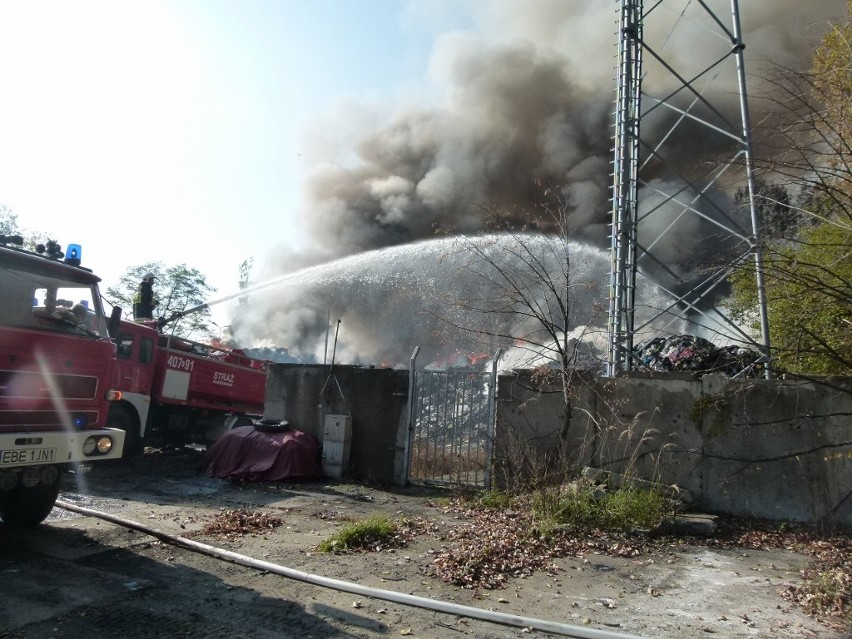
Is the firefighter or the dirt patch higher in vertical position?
the firefighter

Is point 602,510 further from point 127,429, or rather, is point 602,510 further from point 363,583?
point 127,429

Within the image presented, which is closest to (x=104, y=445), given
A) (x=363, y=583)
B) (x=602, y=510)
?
(x=363, y=583)

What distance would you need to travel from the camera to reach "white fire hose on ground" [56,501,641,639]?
3.91m

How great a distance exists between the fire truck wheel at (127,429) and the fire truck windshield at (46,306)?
6442 mm

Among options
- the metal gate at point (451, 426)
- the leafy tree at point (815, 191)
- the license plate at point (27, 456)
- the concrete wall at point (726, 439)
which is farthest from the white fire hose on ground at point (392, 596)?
the metal gate at point (451, 426)

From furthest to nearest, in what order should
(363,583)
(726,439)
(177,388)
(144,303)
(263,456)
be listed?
(144,303) < (177,388) < (263,456) < (726,439) < (363,583)

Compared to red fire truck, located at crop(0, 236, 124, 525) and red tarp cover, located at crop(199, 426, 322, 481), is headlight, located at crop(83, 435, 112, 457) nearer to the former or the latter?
red fire truck, located at crop(0, 236, 124, 525)

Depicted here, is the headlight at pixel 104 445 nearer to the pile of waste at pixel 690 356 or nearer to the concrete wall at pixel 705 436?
the concrete wall at pixel 705 436

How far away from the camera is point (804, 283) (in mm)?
5066

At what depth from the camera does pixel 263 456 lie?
32.3 feet

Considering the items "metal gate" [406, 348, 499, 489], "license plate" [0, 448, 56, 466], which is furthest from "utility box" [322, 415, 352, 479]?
"license plate" [0, 448, 56, 466]

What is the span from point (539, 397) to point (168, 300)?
109 ft

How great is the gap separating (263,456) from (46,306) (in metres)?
Answer: 4.76

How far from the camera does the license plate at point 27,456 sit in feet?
16.1
